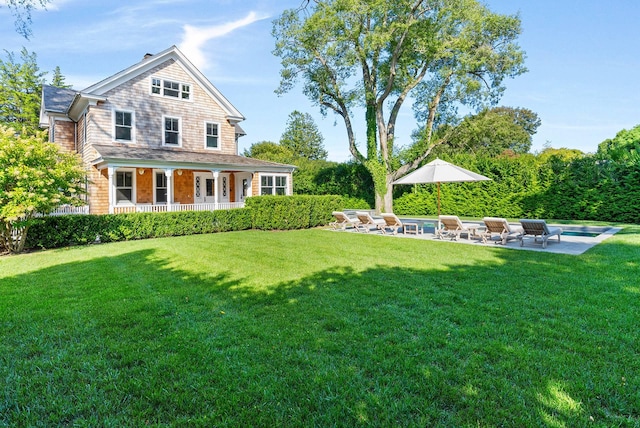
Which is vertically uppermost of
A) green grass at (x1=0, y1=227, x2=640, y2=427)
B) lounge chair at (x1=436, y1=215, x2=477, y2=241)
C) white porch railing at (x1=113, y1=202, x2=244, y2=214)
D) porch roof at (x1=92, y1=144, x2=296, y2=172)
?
porch roof at (x1=92, y1=144, x2=296, y2=172)

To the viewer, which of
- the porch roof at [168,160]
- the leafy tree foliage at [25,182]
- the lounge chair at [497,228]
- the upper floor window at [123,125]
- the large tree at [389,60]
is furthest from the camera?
the large tree at [389,60]

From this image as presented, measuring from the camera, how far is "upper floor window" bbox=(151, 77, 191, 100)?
19.2m

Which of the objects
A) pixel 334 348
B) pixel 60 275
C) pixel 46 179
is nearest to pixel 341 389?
pixel 334 348

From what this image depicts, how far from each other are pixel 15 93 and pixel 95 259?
125 feet

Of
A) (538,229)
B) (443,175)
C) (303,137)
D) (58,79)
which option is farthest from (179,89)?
(303,137)

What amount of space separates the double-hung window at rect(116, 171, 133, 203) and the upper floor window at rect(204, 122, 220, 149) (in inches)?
189

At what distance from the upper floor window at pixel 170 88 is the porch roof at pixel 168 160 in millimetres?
3200

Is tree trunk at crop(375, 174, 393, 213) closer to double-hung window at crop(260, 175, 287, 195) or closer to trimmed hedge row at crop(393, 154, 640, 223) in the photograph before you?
trimmed hedge row at crop(393, 154, 640, 223)

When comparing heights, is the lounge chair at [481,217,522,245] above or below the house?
below

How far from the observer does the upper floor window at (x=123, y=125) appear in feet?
58.6

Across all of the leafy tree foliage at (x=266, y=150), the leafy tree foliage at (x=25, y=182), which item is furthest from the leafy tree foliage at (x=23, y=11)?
the leafy tree foliage at (x=266, y=150)

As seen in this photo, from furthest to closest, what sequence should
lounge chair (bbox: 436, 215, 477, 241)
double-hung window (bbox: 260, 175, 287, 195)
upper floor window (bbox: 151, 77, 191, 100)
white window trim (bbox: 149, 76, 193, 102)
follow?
1. double-hung window (bbox: 260, 175, 287, 195)
2. upper floor window (bbox: 151, 77, 191, 100)
3. white window trim (bbox: 149, 76, 193, 102)
4. lounge chair (bbox: 436, 215, 477, 241)

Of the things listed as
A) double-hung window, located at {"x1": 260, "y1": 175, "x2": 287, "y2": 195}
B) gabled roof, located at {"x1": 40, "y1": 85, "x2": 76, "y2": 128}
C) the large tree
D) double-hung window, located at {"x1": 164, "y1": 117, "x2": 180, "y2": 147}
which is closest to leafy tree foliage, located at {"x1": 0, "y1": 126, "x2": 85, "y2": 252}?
double-hung window, located at {"x1": 164, "y1": 117, "x2": 180, "y2": 147}

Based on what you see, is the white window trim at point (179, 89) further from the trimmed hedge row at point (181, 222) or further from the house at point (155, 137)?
the trimmed hedge row at point (181, 222)
